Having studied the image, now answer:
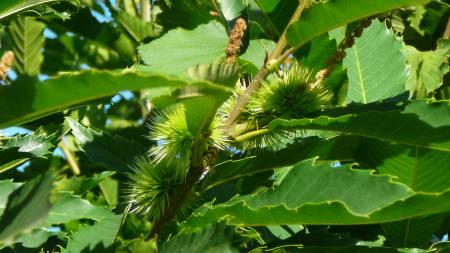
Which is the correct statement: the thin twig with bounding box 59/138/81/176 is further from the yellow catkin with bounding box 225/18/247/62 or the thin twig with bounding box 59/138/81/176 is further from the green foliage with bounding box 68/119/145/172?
the yellow catkin with bounding box 225/18/247/62

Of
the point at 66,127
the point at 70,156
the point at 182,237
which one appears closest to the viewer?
the point at 182,237

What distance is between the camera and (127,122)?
11.1 ft

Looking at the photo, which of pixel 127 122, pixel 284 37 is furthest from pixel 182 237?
pixel 127 122

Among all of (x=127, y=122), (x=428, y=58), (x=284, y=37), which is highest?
(x=284, y=37)

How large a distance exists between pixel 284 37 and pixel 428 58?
0.94 metres

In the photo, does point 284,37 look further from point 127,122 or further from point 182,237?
point 127,122

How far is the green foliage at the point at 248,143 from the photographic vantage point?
1145 mm

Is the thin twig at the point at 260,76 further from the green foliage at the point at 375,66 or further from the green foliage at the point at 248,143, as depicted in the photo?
the green foliage at the point at 375,66

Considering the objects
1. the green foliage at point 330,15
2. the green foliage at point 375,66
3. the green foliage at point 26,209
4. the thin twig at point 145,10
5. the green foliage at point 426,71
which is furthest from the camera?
the thin twig at point 145,10

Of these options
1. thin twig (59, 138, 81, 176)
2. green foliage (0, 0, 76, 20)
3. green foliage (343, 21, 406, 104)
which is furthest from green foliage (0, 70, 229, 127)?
thin twig (59, 138, 81, 176)

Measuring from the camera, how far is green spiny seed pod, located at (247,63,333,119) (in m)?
1.58

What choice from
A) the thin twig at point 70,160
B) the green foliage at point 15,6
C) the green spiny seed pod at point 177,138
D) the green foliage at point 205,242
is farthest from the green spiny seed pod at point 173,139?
the thin twig at point 70,160

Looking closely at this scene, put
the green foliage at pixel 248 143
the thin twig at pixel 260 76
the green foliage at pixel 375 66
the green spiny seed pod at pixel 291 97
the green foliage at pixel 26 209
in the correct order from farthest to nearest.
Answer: the green foliage at pixel 375 66, the green spiny seed pod at pixel 291 97, the thin twig at pixel 260 76, the green foliage at pixel 248 143, the green foliage at pixel 26 209

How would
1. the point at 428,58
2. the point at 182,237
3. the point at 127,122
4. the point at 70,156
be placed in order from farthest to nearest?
the point at 127,122 < the point at 70,156 < the point at 428,58 < the point at 182,237
